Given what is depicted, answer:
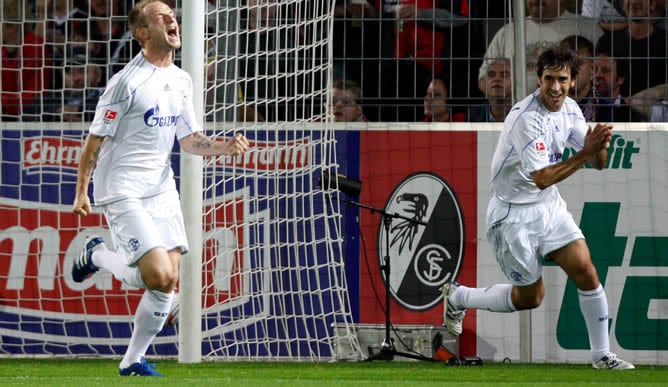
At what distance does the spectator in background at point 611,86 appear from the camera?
973 centimetres

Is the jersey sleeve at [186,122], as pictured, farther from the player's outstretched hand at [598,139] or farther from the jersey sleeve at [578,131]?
the jersey sleeve at [578,131]

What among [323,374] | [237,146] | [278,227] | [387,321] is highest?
[237,146]

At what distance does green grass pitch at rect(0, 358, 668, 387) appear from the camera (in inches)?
279

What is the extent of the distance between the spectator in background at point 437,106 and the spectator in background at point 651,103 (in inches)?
49.1

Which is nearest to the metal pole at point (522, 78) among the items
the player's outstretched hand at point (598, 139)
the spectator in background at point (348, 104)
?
the spectator in background at point (348, 104)

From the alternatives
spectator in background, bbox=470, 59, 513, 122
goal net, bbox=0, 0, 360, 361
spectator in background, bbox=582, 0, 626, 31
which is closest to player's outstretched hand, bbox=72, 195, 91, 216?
goal net, bbox=0, 0, 360, 361

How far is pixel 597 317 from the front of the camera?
8266 mm

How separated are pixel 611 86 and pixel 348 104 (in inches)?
74.3

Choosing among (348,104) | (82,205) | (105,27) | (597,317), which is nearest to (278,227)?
(348,104)

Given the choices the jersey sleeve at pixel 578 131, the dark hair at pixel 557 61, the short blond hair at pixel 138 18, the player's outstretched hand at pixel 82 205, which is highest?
the short blond hair at pixel 138 18

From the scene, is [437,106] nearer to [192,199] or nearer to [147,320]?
[192,199]

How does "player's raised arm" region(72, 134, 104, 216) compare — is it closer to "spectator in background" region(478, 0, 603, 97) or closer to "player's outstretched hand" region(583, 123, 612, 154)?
"player's outstretched hand" region(583, 123, 612, 154)

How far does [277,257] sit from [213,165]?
0.85m

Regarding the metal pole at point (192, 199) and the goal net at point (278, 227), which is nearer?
the metal pole at point (192, 199)
